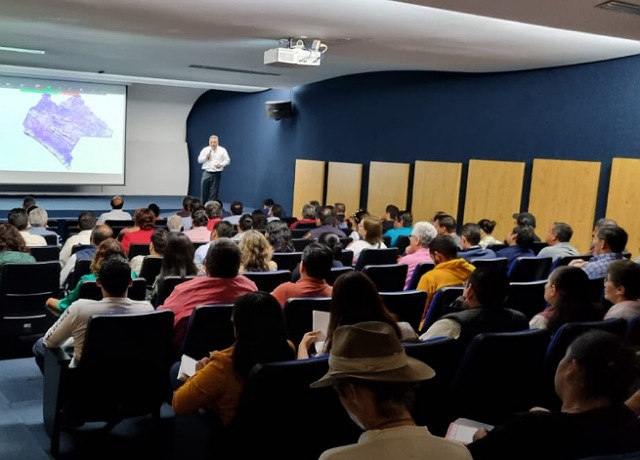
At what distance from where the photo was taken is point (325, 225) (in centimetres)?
694

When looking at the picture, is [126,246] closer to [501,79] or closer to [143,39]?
[143,39]

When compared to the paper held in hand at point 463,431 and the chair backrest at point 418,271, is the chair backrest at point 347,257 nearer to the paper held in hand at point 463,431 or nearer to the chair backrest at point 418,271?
the chair backrest at point 418,271

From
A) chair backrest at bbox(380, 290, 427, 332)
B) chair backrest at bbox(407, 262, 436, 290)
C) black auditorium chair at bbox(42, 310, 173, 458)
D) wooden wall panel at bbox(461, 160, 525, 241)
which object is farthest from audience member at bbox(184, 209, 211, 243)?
wooden wall panel at bbox(461, 160, 525, 241)

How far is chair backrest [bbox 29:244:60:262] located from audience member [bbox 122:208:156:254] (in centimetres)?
62

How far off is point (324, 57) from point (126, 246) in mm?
4478

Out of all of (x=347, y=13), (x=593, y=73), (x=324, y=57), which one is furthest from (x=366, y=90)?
(x=347, y=13)

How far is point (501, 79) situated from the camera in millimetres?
9258

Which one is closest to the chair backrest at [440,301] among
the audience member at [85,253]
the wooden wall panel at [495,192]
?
the audience member at [85,253]

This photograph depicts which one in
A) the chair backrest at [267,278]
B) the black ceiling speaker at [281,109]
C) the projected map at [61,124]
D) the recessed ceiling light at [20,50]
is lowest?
the chair backrest at [267,278]

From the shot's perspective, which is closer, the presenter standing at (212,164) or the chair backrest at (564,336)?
the chair backrest at (564,336)

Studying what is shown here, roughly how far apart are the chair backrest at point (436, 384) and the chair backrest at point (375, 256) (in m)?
2.50

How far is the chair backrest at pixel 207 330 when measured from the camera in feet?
10.4

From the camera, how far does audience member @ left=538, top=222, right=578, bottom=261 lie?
5.79 meters

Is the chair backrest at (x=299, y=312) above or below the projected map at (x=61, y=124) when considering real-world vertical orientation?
below
